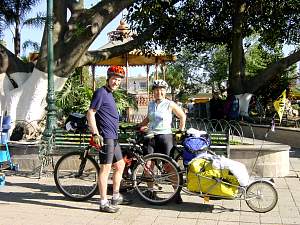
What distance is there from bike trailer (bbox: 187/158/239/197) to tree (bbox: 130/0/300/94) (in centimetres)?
763

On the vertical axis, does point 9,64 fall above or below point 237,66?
below

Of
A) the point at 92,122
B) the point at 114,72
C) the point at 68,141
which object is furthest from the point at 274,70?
the point at 92,122

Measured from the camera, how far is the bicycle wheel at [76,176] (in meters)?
6.86

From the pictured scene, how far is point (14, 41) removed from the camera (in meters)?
15.0

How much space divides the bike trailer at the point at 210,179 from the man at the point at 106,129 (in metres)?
1.02

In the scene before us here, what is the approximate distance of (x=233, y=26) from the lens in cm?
1686

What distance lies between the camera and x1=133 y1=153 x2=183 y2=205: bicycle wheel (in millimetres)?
6578

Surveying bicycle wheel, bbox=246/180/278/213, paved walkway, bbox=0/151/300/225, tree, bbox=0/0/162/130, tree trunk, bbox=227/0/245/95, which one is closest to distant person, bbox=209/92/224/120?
tree trunk, bbox=227/0/245/95

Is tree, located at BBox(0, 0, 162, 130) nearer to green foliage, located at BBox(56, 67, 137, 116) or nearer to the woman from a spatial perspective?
green foliage, located at BBox(56, 67, 137, 116)

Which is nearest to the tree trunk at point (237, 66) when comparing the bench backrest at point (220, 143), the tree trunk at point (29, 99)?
the tree trunk at point (29, 99)

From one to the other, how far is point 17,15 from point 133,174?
954cm

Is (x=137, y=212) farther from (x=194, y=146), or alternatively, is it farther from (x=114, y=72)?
(x=114, y=72)

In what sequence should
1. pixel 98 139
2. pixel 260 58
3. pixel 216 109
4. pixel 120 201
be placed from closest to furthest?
pixel 98 139, pixel 120 201, pixel 216 109, pixel 260 58

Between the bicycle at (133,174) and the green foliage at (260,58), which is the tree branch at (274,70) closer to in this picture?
the green foliage at (260,58)
